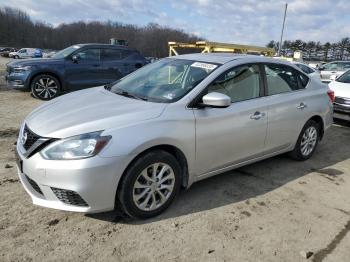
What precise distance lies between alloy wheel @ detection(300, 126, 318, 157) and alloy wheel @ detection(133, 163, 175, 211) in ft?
8.72

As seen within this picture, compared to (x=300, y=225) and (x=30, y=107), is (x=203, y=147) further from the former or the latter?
(x=30, y=107)

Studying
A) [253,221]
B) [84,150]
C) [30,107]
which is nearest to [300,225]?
[253,221]

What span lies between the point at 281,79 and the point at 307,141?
3.84 ft

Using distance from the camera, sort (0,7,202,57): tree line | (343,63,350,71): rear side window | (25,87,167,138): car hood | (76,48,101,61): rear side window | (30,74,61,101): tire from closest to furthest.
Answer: (25,87,167,138): car hood → (30,74,61,101): tire → (76,48,101,61): rear side window → (343,63,350,71): rear side window → (0,7,202,57): tree line

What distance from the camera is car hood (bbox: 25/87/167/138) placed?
3184 mm

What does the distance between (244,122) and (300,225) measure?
1.28m

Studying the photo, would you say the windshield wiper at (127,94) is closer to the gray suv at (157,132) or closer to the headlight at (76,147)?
the gray suv at (157,132)

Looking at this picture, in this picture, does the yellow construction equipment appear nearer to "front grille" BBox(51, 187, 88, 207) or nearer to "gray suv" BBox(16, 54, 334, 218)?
"gray suv" BBox(16, 54, 334, 218)

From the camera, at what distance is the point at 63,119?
337 cm

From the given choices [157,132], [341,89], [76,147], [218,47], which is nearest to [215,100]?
[157,132]

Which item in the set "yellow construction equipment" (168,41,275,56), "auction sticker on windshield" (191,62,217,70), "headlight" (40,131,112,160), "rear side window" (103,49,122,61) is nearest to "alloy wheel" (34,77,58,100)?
"rear side window" (103,49,122,61)

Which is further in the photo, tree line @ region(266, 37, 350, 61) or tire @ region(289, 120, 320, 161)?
tree line @ region(266, 37, 350, 61)

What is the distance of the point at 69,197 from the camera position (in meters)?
3.13

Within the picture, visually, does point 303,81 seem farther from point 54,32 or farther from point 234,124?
point 54,32
